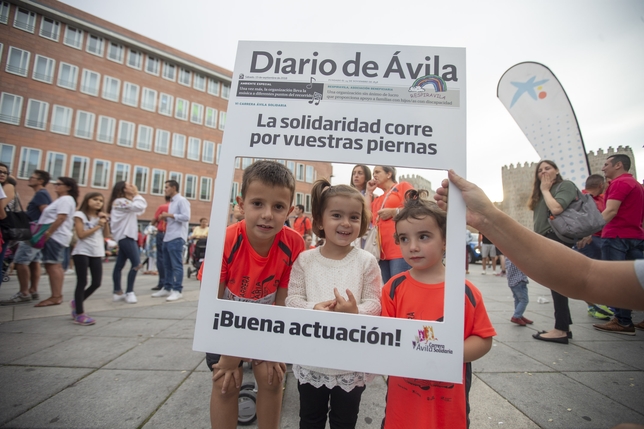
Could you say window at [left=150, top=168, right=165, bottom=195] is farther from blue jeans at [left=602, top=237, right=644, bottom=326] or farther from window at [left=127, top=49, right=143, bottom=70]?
blue jeans at [left=602, top=237, right=644, bottom=326]

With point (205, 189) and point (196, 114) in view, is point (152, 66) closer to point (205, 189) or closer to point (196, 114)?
point (196, 114)

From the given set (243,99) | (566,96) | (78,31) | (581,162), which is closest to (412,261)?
(243,99)

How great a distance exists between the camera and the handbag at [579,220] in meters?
2.84

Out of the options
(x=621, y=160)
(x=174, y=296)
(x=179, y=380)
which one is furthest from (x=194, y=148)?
(x=621, y=160)

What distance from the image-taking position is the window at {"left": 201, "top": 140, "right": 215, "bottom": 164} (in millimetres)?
27062

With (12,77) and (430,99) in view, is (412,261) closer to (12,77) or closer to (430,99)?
(430,99)

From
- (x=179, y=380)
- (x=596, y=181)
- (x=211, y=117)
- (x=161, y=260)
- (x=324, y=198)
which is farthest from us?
(x=211, y=117)

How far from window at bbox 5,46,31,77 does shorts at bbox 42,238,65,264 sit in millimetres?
22925

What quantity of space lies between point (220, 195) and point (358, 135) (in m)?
0.56

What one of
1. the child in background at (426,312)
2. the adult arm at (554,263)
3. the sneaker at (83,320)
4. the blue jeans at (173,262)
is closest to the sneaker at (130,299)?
the blue jeans at (173,262)

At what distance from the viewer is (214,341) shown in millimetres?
1087

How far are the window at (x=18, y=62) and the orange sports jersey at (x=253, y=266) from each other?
26.8 metres

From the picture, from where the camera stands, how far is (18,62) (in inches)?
758

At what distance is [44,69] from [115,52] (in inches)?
200
